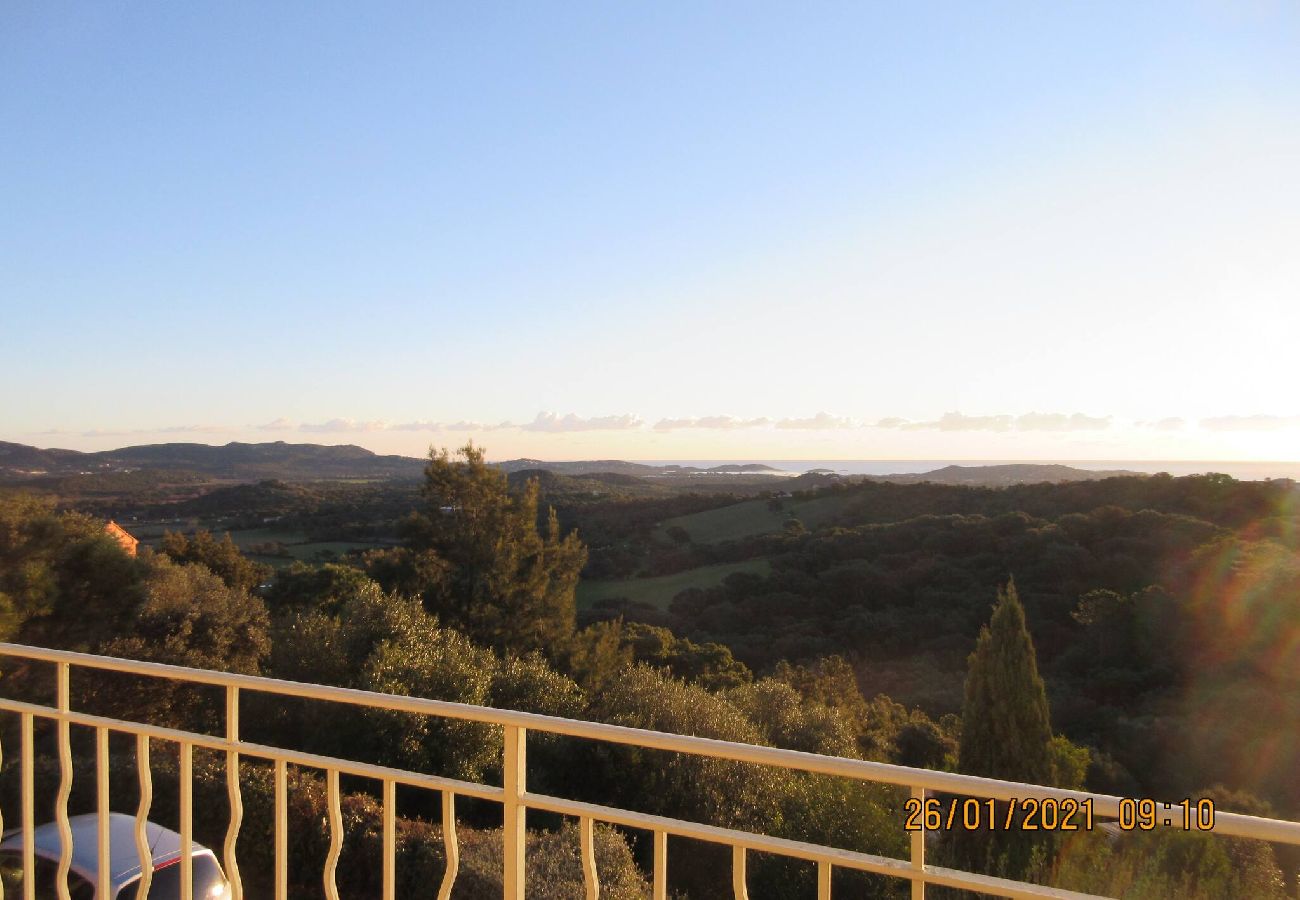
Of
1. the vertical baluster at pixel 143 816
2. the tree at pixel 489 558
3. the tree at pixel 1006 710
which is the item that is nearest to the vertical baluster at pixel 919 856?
the vertical baluster at pixel 143 816

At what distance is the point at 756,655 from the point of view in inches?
738

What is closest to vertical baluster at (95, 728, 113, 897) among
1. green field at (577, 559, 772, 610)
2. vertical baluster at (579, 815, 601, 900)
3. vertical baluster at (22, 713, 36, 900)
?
vertical baluster at (22, 713, 36, 900)

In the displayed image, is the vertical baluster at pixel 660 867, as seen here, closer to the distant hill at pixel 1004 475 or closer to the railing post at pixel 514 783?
the railing post at pixel 514 783

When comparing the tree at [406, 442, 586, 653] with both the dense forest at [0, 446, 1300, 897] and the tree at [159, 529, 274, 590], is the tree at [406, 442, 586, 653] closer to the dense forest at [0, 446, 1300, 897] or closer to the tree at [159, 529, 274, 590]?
the dense forest at [0, 446, 1300, 897]

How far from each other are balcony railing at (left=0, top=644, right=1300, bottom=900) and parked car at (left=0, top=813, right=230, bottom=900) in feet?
4.70

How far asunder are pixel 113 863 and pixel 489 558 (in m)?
12.4

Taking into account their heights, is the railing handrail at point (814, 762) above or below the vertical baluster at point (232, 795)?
above

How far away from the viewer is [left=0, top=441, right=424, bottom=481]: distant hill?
79.6 feet

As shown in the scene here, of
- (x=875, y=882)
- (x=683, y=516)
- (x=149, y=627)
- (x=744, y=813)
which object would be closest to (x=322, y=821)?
(x=744, y=813)

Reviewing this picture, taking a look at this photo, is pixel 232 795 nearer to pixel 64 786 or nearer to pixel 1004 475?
Result: pixel 64 786

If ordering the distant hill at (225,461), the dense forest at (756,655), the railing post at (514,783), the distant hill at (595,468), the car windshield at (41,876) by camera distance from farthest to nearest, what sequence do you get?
the distant hill at (595,468) < the distant hill at (225,461) < the dense forest at (756,655) < the car windshield at (41,876) < the railing post at (514,783)

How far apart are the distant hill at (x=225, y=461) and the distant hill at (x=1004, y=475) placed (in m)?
21.7

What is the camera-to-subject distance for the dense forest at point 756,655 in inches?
247

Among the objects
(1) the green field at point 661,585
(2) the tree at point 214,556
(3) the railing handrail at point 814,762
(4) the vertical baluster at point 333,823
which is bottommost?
(1) the green field at point 661,585
